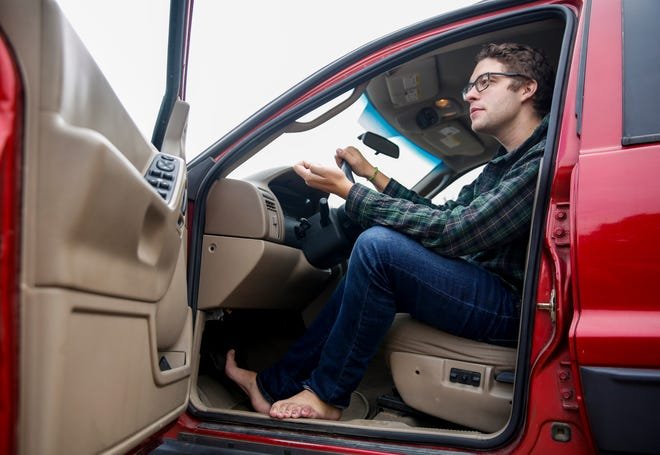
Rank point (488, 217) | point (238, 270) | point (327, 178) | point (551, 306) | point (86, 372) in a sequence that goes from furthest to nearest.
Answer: point (238, 270)
point (327, 178)
point (488, 217)
point (551, 306)
point (86, 372)

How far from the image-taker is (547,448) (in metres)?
1.01

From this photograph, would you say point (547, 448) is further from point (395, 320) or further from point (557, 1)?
point (557, 1)

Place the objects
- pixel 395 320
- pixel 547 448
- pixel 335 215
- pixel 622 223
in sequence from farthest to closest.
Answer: pixel 335 215
pixel 395 320
pixel 547 448
pixel 622 223

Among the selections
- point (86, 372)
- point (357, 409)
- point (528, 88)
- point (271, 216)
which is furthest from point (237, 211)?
point (528, 88)

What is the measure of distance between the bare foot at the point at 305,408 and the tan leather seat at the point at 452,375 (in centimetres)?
22

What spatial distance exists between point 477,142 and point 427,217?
116 cm

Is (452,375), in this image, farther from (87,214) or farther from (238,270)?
(87,214)

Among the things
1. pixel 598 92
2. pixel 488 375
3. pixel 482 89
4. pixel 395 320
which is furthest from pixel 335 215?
pixel 598 92

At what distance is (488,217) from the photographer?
1.23 m

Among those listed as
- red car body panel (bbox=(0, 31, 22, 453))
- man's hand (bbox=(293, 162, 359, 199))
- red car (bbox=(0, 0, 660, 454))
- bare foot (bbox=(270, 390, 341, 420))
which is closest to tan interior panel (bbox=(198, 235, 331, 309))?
red car (bbox=(0, 0, 660, 454))

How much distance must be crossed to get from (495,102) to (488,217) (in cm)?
A: 50

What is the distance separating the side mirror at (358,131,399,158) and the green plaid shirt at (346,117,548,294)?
423mm

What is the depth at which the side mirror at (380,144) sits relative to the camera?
5.83ft

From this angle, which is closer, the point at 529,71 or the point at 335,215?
the point at 529,71
